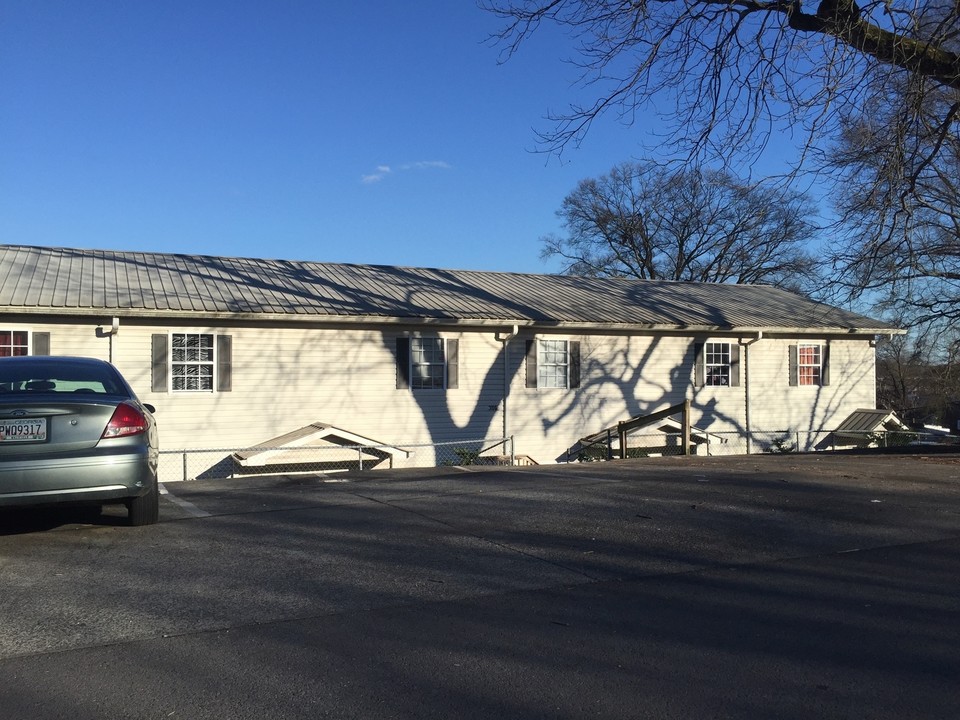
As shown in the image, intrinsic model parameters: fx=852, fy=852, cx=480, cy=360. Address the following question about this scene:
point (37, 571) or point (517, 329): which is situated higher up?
point (517, 329)

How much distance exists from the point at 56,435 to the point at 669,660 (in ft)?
15.2

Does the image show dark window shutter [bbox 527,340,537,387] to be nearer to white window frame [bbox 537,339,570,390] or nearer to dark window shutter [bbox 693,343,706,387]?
white window frame [bbox 537,339,570,390]

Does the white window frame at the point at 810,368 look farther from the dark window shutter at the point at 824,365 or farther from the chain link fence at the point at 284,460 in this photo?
the chain link fence at the point at 284,460

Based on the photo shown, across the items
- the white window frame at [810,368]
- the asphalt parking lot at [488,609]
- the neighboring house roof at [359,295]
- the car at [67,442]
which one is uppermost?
the neighboring house roof at [359,295]

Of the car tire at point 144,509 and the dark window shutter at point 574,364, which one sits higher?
the dark window shutter at point 574,364

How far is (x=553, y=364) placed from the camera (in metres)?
19.5

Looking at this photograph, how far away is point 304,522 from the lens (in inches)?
300

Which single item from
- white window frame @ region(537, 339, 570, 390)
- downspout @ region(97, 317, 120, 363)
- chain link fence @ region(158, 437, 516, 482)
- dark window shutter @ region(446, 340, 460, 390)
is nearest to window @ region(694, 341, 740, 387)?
white window frame @ region(537, 339, 570, 390)

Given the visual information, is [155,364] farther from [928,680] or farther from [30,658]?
[928,680]

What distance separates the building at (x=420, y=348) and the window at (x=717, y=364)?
4 centimetres

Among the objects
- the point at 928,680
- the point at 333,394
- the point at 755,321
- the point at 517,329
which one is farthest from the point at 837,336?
the point at 928,680

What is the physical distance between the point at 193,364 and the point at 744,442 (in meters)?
13.5

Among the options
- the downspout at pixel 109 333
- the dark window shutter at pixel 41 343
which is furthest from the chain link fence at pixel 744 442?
the dark window shutter at pixel 41 343

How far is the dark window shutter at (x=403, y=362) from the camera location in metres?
17.8
